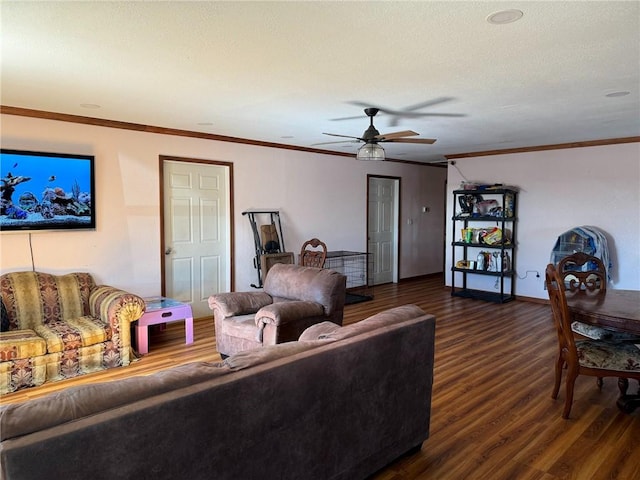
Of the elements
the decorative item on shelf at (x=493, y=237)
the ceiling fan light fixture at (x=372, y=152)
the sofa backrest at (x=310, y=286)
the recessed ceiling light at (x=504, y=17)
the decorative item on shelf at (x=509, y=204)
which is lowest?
the sofa backrest at (x=310, y=286)

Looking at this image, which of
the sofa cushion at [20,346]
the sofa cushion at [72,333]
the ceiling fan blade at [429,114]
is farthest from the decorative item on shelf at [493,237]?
the sofa cushion at [20,346]

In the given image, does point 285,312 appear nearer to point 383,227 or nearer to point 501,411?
point 501,411

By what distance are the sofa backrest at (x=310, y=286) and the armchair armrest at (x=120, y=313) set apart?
3.95 ft

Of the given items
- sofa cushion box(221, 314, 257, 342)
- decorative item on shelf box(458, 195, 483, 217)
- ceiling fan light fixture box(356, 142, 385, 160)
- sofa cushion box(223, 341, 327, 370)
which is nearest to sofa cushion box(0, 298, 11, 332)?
sofa cushion box(221, 314, 257, 342)

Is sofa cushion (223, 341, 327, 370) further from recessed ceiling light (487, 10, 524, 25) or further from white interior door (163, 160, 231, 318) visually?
white interior door (163, 160, 231, 318)

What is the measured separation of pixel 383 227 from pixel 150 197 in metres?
4.41

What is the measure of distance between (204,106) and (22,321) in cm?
250

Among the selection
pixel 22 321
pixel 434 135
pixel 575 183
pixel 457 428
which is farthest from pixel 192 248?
pixel 575 183

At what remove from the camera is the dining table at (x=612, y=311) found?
2693 millimetres

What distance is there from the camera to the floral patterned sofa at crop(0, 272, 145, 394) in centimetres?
343

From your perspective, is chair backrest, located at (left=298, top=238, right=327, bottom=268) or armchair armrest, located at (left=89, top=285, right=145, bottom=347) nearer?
armchair armrest, located at (left=89, top=285, right=145, bottom=347)

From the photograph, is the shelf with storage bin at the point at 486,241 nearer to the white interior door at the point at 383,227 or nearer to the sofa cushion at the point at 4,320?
the white interior door at the point at 383,227

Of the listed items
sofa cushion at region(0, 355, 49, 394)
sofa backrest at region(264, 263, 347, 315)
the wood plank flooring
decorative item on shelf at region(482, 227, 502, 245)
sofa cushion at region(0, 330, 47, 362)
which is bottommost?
the wood plank flooring

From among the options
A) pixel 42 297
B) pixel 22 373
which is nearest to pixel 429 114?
pixel 42 297
